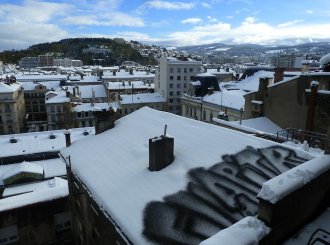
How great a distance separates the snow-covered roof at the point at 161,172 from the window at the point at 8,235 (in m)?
4.88

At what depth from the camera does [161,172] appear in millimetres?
11594

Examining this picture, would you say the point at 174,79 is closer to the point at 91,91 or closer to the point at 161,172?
the point at 91,91

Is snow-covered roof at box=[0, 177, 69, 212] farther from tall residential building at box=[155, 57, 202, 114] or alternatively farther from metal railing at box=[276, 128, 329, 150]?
tall residential building at box=[155, 57, 202, 114]

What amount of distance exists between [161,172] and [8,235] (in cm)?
1047

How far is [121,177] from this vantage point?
11.9 meters

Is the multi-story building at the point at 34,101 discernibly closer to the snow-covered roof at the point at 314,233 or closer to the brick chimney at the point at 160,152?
the brick chimney at the point at 160,152

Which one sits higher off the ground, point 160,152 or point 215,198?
point 160,152

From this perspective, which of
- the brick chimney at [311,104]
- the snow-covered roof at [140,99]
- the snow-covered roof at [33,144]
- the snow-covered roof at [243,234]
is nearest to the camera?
the snow-covered roof at [243,234]

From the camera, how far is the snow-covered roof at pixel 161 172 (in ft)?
29.8

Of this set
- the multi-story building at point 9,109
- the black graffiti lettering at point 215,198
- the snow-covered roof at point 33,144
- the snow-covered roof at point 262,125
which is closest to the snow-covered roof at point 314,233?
the black graffiti lettering at point 215,198

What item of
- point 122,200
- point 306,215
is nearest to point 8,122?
point 122,200

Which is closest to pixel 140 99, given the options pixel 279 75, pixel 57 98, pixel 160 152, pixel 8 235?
pixel 57 98

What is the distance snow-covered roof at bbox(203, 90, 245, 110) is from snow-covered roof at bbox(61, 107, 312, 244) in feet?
88.5

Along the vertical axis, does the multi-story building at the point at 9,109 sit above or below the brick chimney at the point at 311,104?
below
